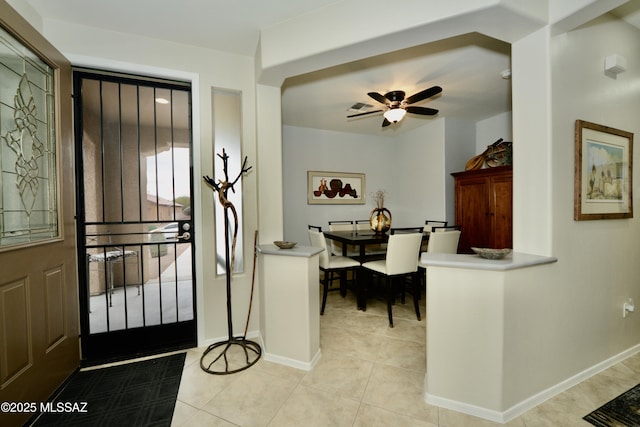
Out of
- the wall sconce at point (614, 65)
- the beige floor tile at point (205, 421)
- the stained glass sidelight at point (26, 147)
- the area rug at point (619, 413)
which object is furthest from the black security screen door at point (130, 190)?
the wall sconce at point (614, 65)

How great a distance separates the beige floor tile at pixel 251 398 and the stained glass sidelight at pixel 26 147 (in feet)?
5.05

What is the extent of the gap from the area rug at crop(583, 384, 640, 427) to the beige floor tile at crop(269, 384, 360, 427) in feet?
4.47

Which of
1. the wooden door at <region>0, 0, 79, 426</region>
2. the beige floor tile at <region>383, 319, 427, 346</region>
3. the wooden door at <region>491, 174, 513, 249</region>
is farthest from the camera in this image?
the wooden door at <region>491, 174, 513, 249</region>

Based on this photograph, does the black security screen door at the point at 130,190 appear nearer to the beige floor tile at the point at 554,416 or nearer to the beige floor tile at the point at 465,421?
the beige floor tile at the point at 465,421

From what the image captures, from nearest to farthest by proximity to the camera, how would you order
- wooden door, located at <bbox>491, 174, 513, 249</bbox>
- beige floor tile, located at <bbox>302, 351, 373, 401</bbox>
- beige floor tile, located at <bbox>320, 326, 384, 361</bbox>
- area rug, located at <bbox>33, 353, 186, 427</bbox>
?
area rug, located at <bbox>33, 353, 186, 427</bbox> < beige floor tile, located at <bbox>302, 351, 373, 401</bbox> < beige floor tile, located at <bbox>320, 326, 384, 361</bbox> < wooden door, located at <bbox>491, 174, 513, 249</bbox>

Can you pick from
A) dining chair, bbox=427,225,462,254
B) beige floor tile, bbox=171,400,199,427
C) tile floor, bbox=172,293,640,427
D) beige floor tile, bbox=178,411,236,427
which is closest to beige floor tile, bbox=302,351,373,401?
tile floor, bbox=172,293,640,427

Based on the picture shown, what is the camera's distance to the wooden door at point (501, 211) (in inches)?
133

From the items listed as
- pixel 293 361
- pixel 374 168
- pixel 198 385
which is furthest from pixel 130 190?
pixel 374 168

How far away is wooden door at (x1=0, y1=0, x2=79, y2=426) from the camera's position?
4.78ft

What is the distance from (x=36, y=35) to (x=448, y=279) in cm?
297

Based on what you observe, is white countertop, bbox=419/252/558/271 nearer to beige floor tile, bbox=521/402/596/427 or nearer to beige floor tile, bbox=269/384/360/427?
beige floor tile, bbox=521/402/596/427

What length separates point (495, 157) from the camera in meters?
3.73

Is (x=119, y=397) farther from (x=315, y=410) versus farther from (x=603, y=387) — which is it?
(x=603, y=387)

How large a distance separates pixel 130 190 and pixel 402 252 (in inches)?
104
